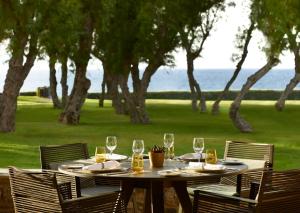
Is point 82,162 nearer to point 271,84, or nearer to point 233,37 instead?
point 233,37

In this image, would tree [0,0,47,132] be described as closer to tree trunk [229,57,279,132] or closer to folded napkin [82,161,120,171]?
tree trunk [229,57,279,132]

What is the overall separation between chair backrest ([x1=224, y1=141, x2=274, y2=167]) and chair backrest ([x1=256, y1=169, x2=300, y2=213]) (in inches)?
67.5

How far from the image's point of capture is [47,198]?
16.3ft

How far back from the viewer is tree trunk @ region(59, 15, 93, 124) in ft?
84.3

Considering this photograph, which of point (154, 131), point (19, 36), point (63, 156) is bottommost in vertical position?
point (154, 131)

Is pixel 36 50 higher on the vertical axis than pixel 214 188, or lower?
higher

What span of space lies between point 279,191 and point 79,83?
21666 millimetres

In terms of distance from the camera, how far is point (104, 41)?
1096 inches

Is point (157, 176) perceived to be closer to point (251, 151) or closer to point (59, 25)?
point (251, 151)

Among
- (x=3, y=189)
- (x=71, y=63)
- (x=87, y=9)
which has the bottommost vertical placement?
(x=3, y=189)

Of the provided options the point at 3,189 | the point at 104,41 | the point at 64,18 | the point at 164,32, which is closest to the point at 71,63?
the point at 104,41

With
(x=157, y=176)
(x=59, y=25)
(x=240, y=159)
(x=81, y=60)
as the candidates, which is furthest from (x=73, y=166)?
(x=81, y=60)

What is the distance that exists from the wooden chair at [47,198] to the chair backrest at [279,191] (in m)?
1.12

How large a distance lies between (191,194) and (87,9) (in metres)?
19.6
